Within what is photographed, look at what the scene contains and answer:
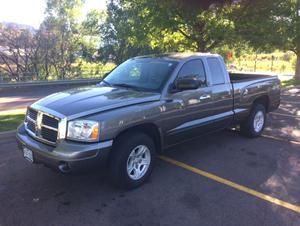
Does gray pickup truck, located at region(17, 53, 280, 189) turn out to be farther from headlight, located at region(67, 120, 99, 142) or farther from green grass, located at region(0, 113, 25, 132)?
green grass, located at region(0, 113, 25, 132)

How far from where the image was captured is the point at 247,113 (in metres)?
6.84

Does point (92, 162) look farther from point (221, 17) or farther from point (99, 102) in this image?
point (221, 17)

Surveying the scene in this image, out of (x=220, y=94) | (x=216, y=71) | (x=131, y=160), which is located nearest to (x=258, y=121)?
(x=220, y=94)

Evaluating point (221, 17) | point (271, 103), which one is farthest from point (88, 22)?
point (271, 103)

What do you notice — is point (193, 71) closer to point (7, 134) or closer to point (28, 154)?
point (28, 154)

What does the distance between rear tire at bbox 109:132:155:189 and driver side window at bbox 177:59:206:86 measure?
1.30 m

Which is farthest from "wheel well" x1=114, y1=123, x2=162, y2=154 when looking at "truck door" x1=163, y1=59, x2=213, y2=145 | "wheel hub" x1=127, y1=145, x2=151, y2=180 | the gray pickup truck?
"wheel hub" x1=127, y1=145, x2=151, y2=180

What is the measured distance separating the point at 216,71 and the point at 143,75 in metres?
1.52

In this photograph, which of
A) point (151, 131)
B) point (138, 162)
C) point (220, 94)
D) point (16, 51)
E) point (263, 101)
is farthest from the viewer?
point (16, 51)

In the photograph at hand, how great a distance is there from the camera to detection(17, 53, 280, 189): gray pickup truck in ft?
13.0

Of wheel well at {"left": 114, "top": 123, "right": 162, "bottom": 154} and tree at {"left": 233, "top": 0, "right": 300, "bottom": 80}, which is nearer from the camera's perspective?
wheel well at {"left": 114, "top": 123, "right": 162, "bottom": 154}

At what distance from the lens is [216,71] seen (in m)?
6.04

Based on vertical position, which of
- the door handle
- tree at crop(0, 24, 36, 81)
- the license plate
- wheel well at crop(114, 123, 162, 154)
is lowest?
the license plate

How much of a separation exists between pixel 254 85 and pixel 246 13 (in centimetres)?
700
